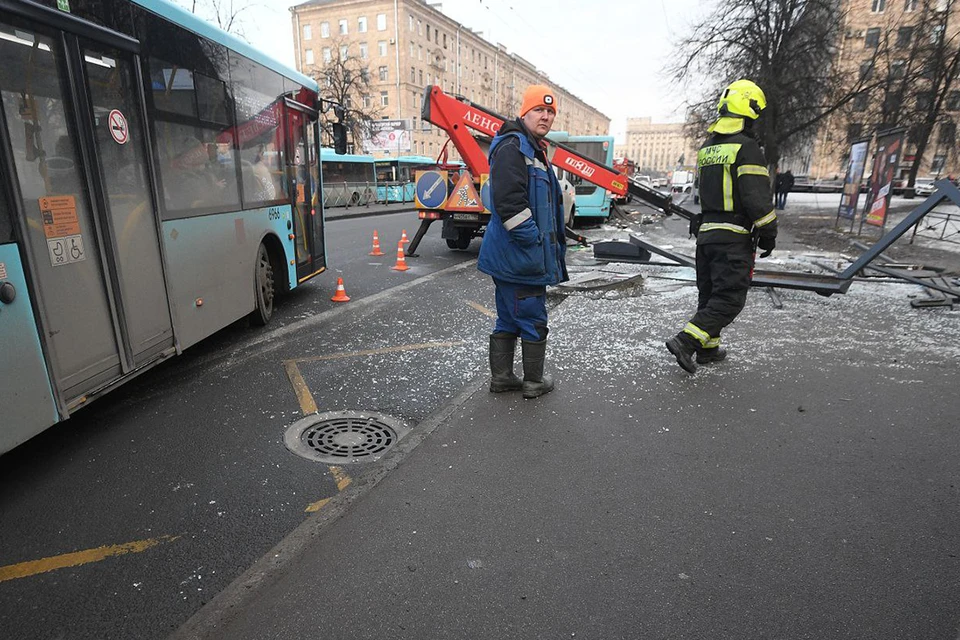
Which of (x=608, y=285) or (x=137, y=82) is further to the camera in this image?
(x=608, y=285)

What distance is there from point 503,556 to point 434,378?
2.37 meters

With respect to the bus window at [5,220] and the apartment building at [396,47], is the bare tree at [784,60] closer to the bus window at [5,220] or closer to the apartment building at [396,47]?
the bus window at [5,220]

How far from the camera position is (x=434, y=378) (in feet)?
15.5

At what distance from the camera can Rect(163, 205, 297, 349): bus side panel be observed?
4270mm

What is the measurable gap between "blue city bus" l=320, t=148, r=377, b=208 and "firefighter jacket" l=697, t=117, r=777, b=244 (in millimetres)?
24550

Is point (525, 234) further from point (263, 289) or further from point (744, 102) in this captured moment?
point (263, 289)

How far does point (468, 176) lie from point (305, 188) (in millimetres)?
4186

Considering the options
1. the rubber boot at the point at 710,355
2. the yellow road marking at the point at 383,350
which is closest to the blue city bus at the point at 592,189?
the yellow road marking at the point at 383,350

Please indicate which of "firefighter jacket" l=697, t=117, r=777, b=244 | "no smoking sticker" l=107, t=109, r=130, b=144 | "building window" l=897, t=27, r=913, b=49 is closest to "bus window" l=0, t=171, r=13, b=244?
"no smoking sticker" l=107, t=109, r=130, b=144

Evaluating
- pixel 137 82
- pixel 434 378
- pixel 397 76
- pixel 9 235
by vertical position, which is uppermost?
pixel 397 76

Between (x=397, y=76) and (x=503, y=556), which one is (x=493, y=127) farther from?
(x=397, y=76)

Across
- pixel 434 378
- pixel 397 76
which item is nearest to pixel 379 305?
pixel 434 378

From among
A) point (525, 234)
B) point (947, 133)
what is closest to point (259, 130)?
point (525, 234)

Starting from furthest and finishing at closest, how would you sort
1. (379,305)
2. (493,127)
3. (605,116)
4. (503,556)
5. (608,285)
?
(605,116) < (493,127) < (608,285) < (379,305) < (503,556)
